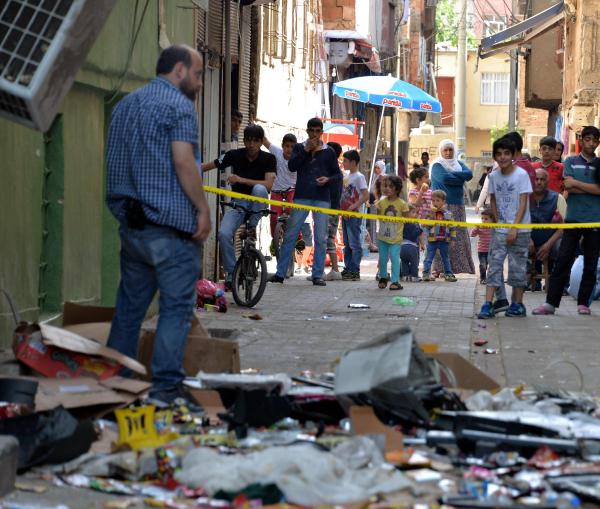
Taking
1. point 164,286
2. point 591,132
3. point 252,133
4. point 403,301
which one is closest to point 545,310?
point 403,301


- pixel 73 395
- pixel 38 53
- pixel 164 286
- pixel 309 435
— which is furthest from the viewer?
pixel 164 286

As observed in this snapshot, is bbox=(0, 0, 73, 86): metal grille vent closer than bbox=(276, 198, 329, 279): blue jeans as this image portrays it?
Yes

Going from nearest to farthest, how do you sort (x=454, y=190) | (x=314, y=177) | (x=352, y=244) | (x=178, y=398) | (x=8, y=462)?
(x=8, y=462) → (x=178, y=398) → (x=314, y=177) → (x=352, y=244) → (x=454, y=190)

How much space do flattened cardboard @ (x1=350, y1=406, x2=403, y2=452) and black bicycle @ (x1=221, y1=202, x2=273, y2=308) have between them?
24.3 ft

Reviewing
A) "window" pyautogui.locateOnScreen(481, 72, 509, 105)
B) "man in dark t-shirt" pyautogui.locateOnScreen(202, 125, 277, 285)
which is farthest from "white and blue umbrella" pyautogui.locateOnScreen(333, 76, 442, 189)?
"window" pyautogui.locateOnScreen(481, 72, 509, 105)

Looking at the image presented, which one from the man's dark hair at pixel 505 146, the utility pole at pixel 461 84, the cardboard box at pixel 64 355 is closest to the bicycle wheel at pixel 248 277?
the man's dark hair at pixel 505 146

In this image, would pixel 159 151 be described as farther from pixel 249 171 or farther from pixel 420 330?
pixel 249 171

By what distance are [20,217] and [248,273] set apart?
4.64 meters

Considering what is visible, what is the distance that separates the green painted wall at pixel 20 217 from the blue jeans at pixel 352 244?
8.99m

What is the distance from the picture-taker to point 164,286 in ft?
24.7

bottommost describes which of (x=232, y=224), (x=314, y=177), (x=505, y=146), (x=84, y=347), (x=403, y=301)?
(x=403, y=301)

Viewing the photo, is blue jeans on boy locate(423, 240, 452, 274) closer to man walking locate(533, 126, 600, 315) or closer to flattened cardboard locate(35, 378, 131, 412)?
man walking locate(533, 126, 600, 315)

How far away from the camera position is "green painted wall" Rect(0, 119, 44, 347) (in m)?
9.27

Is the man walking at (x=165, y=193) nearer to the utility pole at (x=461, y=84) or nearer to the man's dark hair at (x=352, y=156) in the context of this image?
the man's dark hair at (x=352, y=156)
